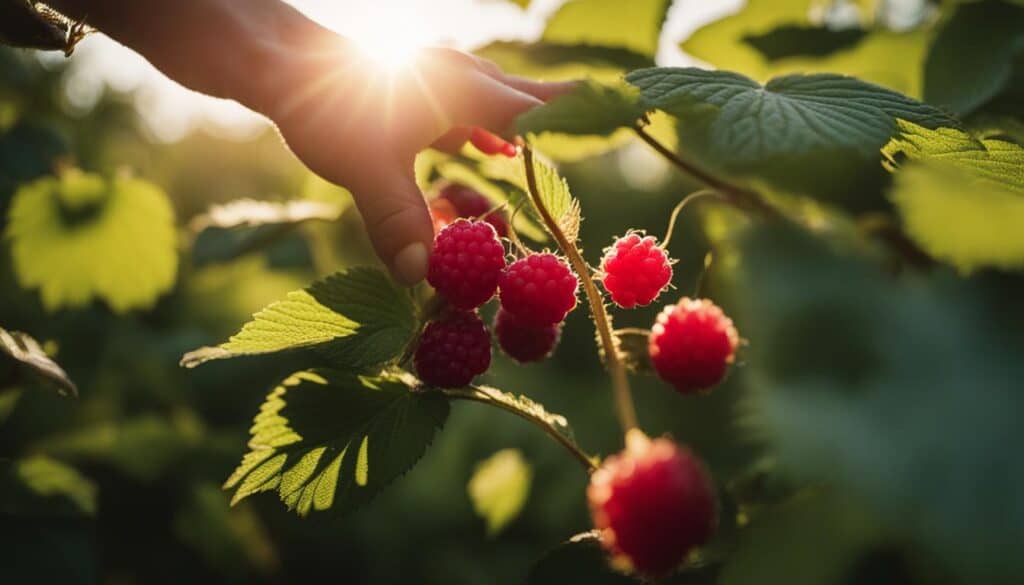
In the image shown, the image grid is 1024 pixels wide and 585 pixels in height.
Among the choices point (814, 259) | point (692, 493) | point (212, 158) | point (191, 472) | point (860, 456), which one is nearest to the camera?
point (692, 493)

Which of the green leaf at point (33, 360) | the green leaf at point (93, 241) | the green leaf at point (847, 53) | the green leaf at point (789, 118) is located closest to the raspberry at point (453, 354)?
the green leaf at point (789, 118)

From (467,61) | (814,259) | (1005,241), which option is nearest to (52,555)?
(467,61)

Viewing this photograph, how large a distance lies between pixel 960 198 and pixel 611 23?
40.0 inches

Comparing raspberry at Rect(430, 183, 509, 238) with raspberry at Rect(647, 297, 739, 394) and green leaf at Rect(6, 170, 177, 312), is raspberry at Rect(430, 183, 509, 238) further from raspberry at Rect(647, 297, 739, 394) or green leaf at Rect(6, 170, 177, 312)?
green leaf at Rect(6, 170, 177, 312)

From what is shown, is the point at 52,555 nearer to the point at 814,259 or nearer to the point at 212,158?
the point at 814,259

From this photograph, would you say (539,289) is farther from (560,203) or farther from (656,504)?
(656,504)

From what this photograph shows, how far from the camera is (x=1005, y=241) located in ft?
1.98

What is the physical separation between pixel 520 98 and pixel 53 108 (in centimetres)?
251

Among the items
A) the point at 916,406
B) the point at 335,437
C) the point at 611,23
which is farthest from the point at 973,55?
the point at 335,437

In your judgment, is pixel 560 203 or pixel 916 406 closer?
pixel 916 406

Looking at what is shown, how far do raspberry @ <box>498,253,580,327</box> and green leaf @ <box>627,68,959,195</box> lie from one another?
20 cm

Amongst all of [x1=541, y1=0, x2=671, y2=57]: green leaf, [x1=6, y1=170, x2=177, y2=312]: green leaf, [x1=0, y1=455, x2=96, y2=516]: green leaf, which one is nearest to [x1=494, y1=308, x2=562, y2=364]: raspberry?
[x1=541, y1=0, x2=671, y2=57]: green leaf

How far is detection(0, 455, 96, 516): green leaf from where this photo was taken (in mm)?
1240

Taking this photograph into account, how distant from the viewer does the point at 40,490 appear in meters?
1.29
